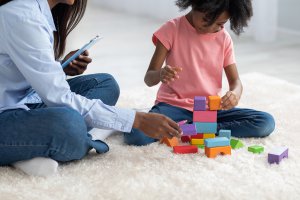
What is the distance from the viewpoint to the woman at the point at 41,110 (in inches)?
49.3

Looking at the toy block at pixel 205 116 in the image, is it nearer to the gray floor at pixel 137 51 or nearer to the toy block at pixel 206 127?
the toy block at pixel 206 127

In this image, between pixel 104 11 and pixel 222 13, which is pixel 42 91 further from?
pixel 104 11

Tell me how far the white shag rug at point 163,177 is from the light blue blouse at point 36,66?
4.3 inches

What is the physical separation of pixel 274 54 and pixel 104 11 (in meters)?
1.55

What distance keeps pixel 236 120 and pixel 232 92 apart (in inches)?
5.6

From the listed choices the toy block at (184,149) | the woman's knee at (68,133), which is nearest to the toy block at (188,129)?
the toy block at (184,149)

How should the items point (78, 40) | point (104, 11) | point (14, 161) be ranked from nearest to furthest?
point (14, 161) → point (78, 40) → point (104, 11)

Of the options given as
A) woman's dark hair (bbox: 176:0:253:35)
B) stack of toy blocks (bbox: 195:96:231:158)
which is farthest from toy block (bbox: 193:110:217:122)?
woman's dark hair (bbox: 176:0:253:35)

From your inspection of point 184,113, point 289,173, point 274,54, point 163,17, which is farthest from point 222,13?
point 163,17

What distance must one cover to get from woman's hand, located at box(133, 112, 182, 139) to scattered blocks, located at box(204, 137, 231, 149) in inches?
5.8

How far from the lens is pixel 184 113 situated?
1.60 meters

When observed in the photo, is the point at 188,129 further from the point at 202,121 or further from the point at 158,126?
the point at 158,126

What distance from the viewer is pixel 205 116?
1.49 meters

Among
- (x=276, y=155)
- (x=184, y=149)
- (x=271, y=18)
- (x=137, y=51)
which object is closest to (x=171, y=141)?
(x=184, y=149)
